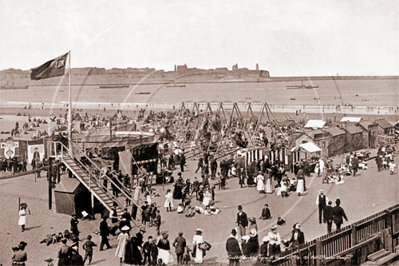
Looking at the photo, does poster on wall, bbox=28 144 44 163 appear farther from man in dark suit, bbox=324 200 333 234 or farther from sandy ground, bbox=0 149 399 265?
man in dark suit, bbox=324 200 333 234

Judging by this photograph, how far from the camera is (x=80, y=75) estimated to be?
302 feet

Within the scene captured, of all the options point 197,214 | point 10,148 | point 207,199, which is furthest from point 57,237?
point 10,148

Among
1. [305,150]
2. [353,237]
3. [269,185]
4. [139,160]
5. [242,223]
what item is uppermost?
[305,150]

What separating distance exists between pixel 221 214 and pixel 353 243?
194 inches

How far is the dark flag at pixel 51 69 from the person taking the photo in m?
15.9

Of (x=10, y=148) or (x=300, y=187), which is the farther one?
(x=10, y=148)

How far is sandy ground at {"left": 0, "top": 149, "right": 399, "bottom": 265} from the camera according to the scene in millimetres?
13086

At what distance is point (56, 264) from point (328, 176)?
12362 mm

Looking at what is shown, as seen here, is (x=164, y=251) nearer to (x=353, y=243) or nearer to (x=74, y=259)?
(x=74, y=259)

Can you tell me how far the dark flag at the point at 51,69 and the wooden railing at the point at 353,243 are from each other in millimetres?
10156

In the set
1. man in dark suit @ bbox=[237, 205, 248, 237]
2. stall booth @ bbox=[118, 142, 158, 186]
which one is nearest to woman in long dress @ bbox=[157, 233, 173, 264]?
man in dark suit @ bbox=[237, 205, 248, 237]

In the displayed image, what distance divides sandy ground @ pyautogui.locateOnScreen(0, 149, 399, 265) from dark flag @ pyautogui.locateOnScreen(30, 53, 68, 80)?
4.82 meters

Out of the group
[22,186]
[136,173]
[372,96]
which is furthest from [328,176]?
[372,96]

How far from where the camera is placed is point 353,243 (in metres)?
11.9
